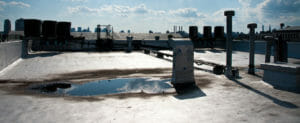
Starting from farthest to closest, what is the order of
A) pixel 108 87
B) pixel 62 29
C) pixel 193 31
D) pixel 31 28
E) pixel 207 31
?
pixel 193 31
pixel 207 31
pixel 62 29
pixel 31 28
pixel 108 87

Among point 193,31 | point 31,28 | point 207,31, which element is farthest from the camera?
point 193,31

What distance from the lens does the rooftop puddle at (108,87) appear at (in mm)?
8492

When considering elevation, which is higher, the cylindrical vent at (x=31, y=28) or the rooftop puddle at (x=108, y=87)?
the cylindrical vent at (x=31, y=28)

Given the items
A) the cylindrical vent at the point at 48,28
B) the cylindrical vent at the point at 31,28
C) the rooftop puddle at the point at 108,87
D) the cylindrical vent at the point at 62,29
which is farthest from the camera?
the cylindrical vent at the point at 62,29

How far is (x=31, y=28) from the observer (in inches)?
1144

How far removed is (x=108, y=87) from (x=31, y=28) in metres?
24.3

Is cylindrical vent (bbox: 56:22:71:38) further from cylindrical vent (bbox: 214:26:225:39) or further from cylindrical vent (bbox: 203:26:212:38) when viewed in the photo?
cylindrical vent (bbox: 214:26:225:39)

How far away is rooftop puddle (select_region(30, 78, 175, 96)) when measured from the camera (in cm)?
849

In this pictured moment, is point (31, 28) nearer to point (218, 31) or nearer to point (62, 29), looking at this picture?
point (62, 29)

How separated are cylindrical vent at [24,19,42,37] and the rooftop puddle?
22.0m

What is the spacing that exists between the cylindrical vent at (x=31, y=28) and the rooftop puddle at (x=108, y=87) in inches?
866

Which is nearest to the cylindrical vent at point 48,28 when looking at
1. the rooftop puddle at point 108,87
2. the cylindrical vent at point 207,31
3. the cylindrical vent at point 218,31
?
the rooftop puddle at point 108,87

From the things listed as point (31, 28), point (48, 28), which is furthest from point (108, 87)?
point (48, 28)

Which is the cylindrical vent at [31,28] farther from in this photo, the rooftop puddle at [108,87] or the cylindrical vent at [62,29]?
the rooftop puddle at [108,87]
